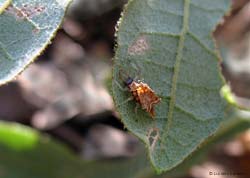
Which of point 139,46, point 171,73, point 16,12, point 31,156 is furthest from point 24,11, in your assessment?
point 31,156

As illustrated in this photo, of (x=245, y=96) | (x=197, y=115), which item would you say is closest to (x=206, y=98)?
(x=197, y=115)

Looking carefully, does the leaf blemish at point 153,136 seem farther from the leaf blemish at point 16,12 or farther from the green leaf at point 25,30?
the leaf blemish at point 16,12

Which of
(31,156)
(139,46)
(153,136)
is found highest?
(139,46)

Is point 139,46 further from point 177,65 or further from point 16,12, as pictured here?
point 16,12

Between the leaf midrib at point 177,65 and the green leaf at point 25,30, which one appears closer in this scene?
the green leaf at point 25,30

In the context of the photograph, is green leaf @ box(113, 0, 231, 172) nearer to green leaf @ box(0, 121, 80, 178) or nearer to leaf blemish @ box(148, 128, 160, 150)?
leaf blemish @ box(148, 128, 160, 150)

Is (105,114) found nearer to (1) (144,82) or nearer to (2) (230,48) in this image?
(2) (230,48)

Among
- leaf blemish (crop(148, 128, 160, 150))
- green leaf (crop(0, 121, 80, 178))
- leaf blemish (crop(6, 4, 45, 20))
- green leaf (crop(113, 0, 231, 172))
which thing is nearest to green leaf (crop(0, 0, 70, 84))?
leaf blemish (crop(6, 4, 45, 20))

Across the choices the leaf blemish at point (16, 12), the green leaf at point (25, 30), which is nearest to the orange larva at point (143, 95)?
the green leaf at point (25, 30)
